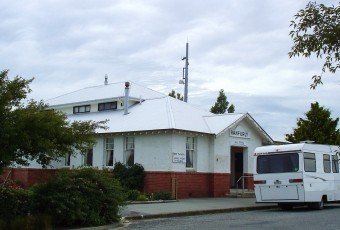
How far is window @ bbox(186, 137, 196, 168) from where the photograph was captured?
27.0 meters

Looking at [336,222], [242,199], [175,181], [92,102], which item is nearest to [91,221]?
[336,222]

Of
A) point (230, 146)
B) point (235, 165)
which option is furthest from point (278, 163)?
point (235, 165)

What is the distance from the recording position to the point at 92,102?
33.9 metres

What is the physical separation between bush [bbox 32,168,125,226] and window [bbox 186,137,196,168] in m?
11.2

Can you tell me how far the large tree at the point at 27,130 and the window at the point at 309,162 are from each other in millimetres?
10558

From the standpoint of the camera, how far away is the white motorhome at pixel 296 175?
2047cm

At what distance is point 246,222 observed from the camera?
16375 mm

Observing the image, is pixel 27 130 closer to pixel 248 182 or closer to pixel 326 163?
pixel 326 163

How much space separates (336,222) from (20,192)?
980 centimetres

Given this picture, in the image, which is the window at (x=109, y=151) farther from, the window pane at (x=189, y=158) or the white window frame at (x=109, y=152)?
the window pane at (x=189, y=158)

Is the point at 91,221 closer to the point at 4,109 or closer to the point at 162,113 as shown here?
the point at 4,109

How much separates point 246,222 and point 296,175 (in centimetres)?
496

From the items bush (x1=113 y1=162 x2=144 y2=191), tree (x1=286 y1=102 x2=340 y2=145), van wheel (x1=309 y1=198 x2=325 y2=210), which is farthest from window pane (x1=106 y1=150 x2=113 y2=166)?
van wheel (x1=309 y1=198 x2=325 y2=210)

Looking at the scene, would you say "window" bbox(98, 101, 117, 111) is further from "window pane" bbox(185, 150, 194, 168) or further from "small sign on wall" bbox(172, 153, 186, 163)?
"small sign on wall" bbox(172, 153, 186, 163)
